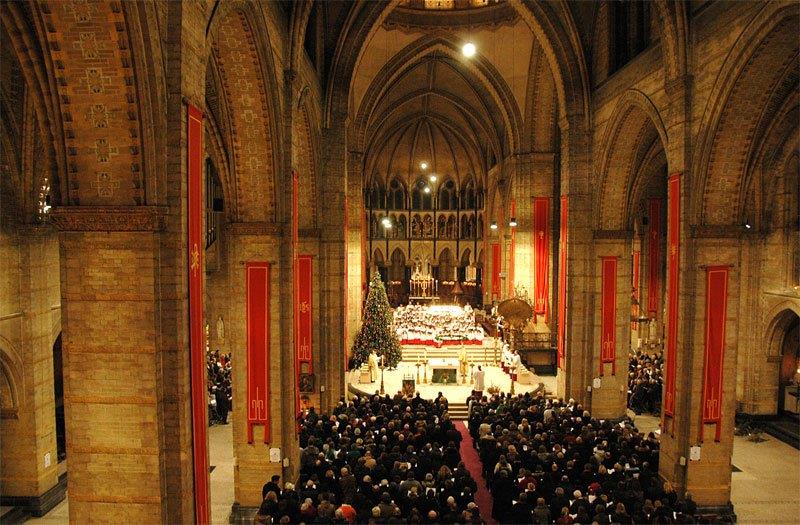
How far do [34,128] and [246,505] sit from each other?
9082 millimetres

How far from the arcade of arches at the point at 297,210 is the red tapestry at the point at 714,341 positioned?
5 cm

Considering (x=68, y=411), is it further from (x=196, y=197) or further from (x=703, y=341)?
(x=703, y=341)

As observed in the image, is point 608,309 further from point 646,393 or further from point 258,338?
point 258,338

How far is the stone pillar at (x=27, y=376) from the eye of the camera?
12.2m

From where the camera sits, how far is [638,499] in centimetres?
939

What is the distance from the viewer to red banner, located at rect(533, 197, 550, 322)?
2436cm

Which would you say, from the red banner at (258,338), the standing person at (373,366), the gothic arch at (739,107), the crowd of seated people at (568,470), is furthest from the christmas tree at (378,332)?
the gothic arch at (739,107)

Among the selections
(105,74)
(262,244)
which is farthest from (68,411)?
(262,244)

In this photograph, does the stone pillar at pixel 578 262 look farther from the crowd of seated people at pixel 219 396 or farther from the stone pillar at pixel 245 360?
the crowd of seated people at pixel 219 396

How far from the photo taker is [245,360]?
467 inches

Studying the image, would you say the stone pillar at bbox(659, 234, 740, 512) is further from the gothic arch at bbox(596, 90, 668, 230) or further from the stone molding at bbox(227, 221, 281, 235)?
the stone molding at bbox(227, 221, 281, 235)

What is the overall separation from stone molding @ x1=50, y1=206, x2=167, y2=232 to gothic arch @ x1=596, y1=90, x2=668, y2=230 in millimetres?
→ 12462

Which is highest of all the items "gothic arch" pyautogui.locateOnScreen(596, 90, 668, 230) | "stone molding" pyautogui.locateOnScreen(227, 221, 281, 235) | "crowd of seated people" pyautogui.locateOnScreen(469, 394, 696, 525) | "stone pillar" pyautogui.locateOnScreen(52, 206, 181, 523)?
"gothic arch" pyautogui.locateOnScreen(596, 90, 668, 230)

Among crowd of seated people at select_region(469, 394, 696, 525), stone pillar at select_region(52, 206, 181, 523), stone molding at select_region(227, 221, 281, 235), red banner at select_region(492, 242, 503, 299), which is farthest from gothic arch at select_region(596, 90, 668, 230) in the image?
red banner at select_region(492, 242, 503, 299)
